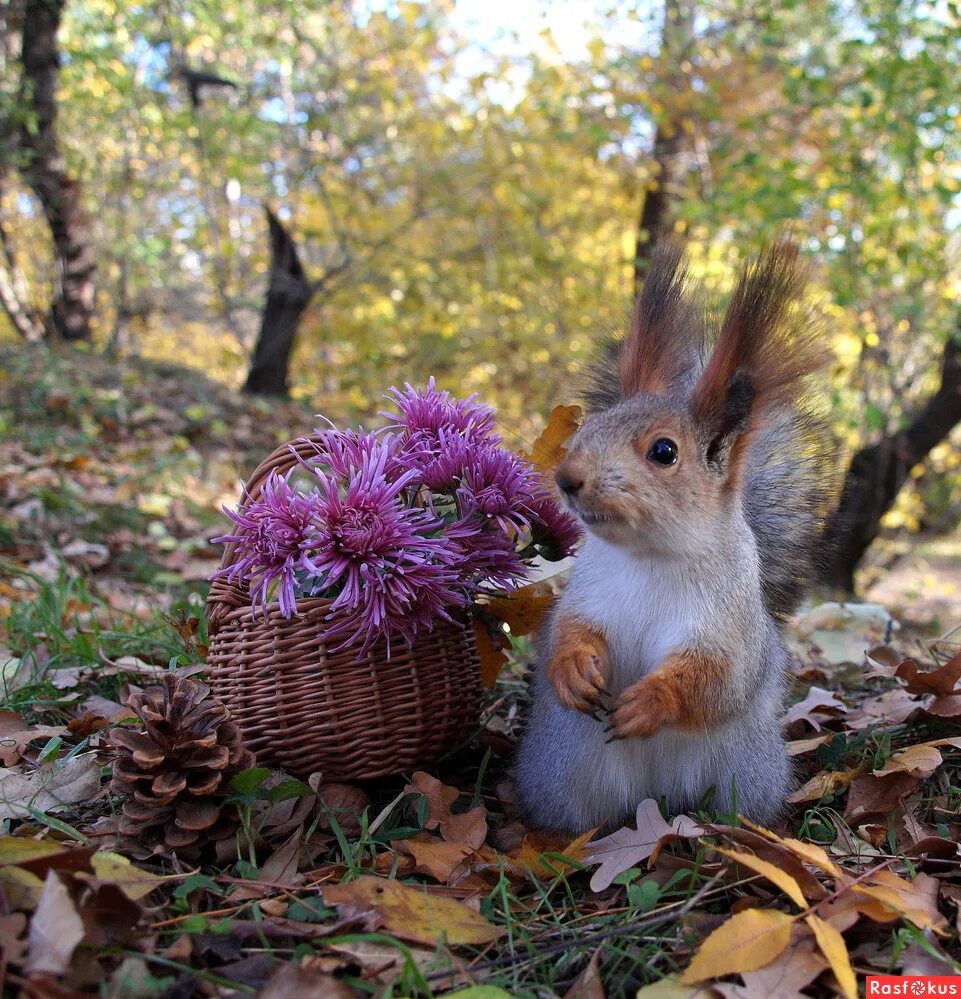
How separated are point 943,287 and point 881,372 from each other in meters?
0.61

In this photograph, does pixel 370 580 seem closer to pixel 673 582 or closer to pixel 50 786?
pixel 673 582

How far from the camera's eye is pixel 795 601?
5.91 feet

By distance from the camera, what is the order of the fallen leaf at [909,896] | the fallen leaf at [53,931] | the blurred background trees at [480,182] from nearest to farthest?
1. the fallen leaf at [53,931]
2. the fallen leaf at [909,896]
3. the blurred background trees at [480,182]

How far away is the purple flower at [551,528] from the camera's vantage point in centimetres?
171

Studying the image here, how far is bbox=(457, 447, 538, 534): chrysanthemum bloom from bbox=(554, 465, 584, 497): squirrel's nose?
0.98 ft

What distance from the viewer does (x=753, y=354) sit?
1.43m

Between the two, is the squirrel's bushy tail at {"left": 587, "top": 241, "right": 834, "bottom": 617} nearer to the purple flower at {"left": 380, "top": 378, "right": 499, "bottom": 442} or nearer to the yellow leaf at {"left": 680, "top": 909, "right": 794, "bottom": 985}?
the purple flower at {"left": 380, "top": 378, "right": 499, "bottom": 442}

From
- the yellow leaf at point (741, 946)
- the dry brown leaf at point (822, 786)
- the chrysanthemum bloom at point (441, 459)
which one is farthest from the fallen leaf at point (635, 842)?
the chrysanthemum bloom at point (441, 459)

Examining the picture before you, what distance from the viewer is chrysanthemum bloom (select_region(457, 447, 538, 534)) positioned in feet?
5.40

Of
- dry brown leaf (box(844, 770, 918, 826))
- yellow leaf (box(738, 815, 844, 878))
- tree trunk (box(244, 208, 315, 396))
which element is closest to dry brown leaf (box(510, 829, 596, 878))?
yellow leaf (box(738, 815, 844, 878))

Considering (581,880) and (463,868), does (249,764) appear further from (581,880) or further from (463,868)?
(581,880)

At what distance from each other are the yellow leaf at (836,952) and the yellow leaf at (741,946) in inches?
1.4

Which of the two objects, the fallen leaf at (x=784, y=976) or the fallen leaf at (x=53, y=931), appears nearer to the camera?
the fallen leaf at (x=53, y=931)

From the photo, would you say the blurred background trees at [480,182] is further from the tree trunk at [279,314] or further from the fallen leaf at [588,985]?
the fallen leaf at [588,985]
